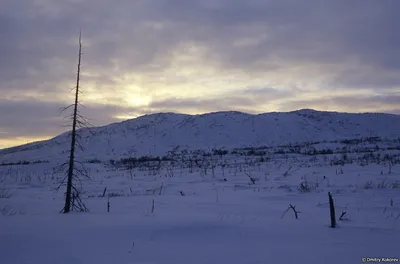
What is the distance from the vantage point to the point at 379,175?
45.1 ft

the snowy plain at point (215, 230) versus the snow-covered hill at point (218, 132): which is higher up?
the snow-covered hill at point (218, 132)

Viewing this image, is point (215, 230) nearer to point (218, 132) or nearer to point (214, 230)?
point (214, 230)

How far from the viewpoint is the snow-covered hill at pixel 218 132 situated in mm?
56375

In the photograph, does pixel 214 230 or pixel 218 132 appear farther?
pixel 218 132

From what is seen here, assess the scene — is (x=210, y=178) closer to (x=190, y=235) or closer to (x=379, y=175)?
(x=379, y=175)

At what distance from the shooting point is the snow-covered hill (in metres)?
56.4

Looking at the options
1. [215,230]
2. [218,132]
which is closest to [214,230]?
[215,230]

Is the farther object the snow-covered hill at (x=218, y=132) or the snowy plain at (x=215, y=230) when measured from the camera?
the snow-covered hill at (x=218, y=132)

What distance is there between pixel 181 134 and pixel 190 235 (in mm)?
57009

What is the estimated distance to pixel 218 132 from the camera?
63.1m

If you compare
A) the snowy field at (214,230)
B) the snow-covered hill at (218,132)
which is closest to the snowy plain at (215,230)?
the snowy field at (214,230)

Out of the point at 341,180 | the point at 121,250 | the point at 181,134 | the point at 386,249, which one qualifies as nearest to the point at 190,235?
the point at 121,250

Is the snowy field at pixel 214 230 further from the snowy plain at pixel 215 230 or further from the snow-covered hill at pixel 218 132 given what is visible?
the snow-covered hill at pixel 218 132

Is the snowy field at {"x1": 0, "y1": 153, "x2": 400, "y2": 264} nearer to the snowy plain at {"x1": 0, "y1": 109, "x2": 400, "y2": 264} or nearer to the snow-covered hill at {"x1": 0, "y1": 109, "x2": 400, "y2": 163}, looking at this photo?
the snowy plain at {"x1": 0, "y1": 109, "x2": 400, "y2": 264}
